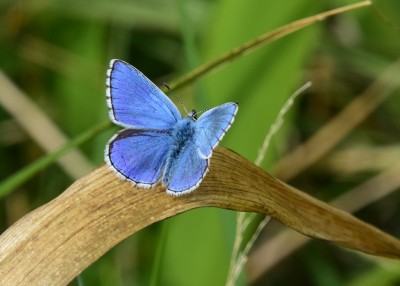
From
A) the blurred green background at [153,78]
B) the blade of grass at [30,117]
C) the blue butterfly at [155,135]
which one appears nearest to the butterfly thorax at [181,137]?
the blue butterfly at [155,135]

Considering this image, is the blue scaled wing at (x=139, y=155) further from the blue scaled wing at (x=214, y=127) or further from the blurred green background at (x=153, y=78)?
the blurred green background at (x=153, y=78)

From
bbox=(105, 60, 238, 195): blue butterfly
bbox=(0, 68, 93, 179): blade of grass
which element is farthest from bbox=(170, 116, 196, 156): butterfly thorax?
bbox=(0, 68, 93, 179): blade of grass

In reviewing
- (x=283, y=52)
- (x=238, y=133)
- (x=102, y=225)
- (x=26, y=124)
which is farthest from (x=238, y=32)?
(x=102, y=225)

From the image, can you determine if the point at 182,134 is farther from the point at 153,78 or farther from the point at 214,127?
the point at 153,78

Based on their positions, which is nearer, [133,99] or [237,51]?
[133,99]

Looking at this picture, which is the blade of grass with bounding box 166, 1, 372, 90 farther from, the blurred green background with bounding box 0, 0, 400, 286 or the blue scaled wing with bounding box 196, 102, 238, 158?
the blurred green background with bounding box 0, 0, 400, 286

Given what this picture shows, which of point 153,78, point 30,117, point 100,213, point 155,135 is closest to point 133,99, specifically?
point 155,135

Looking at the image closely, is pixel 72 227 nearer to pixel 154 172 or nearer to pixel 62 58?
pixel 154 172
